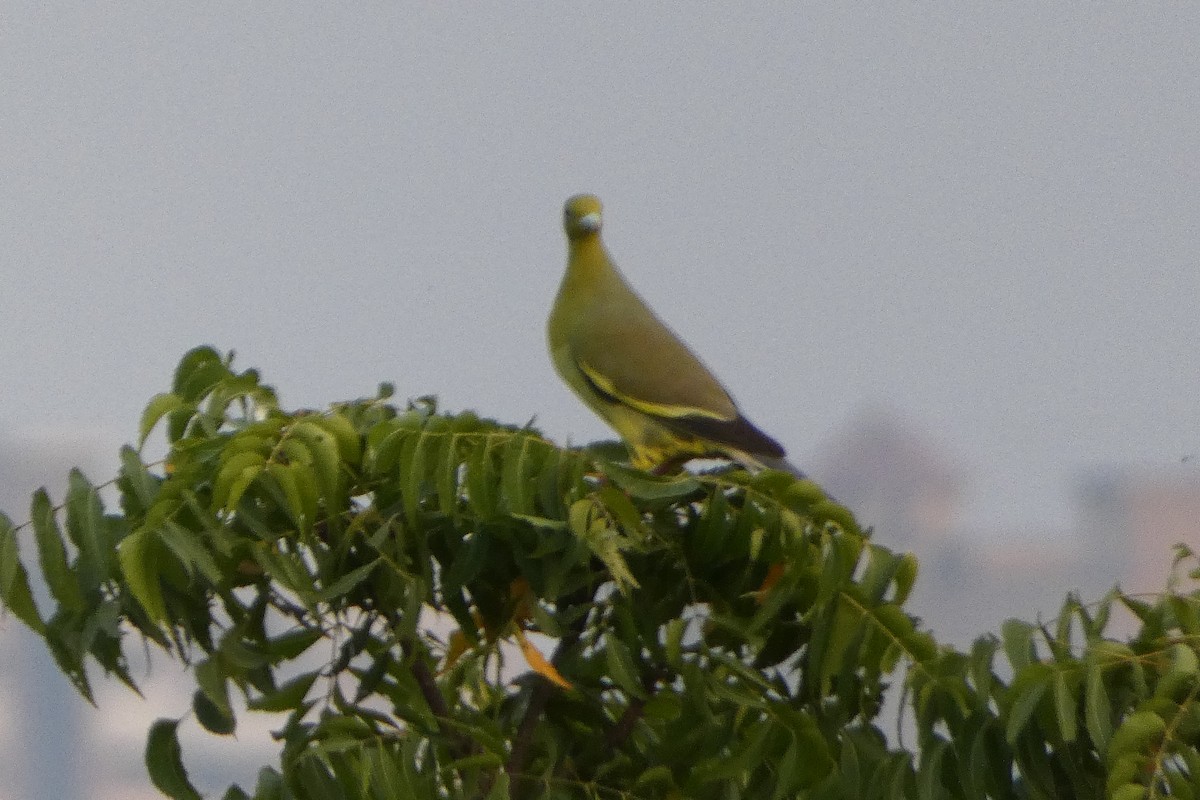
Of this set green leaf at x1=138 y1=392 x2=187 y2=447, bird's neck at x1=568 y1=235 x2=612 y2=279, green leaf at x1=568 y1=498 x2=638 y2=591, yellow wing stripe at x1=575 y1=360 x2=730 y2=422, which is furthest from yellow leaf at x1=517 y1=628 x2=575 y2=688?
bird's neck at x1=568 y1=235 x2=612 y2=279

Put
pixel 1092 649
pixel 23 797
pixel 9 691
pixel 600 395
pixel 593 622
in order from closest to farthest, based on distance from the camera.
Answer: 1. pixel 1092 649
2. pixel 593 622
3. pixel 600 395
4. pixel 9 691
5. pixel 23 797

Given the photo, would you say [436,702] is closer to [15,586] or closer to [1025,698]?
[15,586]

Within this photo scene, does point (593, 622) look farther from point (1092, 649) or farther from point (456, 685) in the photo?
point (1092, 649)

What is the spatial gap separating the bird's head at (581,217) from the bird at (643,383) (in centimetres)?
13

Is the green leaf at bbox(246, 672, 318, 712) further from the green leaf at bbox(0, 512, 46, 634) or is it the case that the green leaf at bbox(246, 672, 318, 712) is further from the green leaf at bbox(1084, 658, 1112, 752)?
the green leaf at bbox(1084, 658, 1112, 752)

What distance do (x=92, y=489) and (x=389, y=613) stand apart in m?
0.32

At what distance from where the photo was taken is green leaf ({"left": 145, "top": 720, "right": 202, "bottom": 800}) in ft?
6.14

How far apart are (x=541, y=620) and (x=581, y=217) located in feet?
4.81

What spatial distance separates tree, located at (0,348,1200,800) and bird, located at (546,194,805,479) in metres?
0.53

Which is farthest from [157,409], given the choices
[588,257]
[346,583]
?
[588,257]

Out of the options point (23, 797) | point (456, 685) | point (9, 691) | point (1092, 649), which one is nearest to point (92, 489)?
point (456, 685)

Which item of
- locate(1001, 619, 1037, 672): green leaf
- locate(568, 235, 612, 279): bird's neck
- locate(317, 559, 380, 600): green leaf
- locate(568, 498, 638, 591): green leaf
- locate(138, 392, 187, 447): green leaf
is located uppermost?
locate(568, 235, 612, 279): bird's neck

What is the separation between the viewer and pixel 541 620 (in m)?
1.82

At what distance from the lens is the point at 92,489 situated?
1.79m
